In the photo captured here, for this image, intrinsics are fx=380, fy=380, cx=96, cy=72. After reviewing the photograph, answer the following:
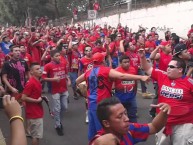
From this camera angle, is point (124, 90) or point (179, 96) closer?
point (179, 96)

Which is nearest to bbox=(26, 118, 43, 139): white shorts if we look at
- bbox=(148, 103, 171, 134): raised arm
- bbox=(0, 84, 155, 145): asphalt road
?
bbox=(0, 84, 155, 145): asphalt road

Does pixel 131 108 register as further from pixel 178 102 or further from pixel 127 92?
pixel 178 102

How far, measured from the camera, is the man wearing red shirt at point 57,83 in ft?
26.8

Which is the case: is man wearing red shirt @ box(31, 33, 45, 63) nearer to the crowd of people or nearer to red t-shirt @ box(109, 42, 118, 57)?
red t-shirt @ box(109, 42, 118, 57)

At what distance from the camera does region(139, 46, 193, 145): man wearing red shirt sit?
17.5 ft

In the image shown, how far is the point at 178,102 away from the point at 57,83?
348 centimetres

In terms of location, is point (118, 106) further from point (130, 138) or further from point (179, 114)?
point (179, 114)

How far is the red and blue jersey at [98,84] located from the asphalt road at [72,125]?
1644 millimetres

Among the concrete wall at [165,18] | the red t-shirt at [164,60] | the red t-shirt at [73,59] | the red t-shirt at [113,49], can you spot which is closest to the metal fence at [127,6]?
the concrete wall at [165,18]

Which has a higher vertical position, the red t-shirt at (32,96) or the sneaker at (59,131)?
the red t-shirt at (32,96)

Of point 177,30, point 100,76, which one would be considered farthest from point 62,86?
point 177,30

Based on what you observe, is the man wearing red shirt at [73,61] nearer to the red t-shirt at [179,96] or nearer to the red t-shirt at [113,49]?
the red t-shirt at [113,49]

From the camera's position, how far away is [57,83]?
823 centimetres

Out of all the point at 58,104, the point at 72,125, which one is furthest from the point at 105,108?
the point at 72,125
